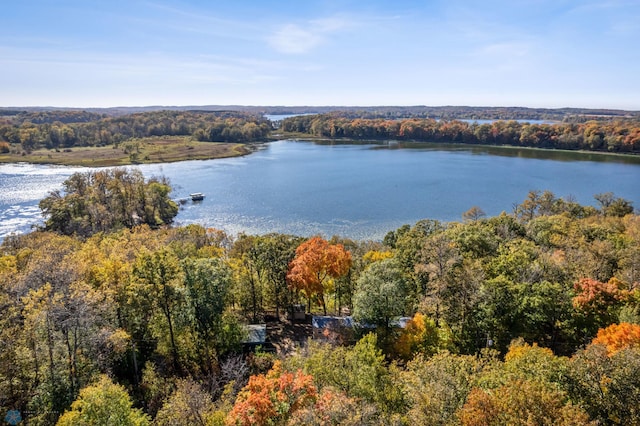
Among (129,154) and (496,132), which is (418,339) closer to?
(129,154)

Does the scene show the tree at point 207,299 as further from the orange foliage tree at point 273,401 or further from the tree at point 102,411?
the orange foliage tree at point 273,401

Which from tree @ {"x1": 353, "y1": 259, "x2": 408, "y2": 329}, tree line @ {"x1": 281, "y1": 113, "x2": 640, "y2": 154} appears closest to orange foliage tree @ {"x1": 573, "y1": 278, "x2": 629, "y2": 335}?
tree @ {"x1": 353, "y1": 259, "x2": 408, "y2": 329}

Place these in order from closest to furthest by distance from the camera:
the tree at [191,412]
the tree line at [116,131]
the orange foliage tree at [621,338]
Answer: the tree at [191,412], the orange foliage tree at [621,338], the tree line at [116,131]

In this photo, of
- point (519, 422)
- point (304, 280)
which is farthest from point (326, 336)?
point (519, 422)

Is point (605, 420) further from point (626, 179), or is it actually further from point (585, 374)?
point (626, 179)

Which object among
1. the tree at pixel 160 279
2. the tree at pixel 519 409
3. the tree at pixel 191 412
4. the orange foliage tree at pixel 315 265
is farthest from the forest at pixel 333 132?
the tree at pixel 519 409

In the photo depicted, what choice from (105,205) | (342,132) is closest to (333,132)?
(342,132)
